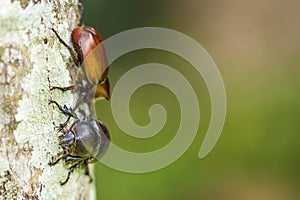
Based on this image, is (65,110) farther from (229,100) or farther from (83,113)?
(229,100)

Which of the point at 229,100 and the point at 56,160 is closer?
the point at 56,160

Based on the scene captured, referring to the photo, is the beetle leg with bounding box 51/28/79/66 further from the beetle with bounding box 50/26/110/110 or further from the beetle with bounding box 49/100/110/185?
the beetle with bounding box 49/100/110/185

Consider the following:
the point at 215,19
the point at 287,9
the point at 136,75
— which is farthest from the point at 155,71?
the point at 287,9

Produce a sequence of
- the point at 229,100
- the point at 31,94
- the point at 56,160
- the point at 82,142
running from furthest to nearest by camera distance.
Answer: the point at 229,100, the point at 82,142, the point at 56,160, the point at 31,94

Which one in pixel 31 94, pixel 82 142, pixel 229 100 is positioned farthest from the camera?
pixel 229 100

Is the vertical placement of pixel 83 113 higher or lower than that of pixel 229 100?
higher

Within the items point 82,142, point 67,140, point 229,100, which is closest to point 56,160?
point 67,140

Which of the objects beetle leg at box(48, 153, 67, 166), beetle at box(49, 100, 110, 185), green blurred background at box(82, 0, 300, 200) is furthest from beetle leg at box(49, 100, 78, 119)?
green blurred background at box(82, 0, 300, 200)
